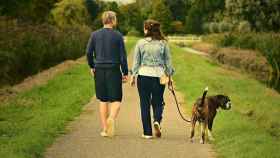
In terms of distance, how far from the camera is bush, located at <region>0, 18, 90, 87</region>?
75.8 ft

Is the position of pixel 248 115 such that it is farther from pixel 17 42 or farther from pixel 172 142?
pixel 17 42

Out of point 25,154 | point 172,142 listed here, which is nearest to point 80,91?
point 172,142

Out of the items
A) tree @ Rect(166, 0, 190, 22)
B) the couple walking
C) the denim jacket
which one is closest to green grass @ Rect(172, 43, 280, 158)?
the couple walking

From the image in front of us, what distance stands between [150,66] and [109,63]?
691 mm

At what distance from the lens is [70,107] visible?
52.6 ft

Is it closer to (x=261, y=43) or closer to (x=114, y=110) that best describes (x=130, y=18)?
(x=261, y=43)

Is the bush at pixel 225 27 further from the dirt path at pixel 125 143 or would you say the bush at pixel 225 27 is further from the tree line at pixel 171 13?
the dirt path at pixel 125 143

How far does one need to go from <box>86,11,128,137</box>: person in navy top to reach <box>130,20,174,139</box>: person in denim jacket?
257 mm

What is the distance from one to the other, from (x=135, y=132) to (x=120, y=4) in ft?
439

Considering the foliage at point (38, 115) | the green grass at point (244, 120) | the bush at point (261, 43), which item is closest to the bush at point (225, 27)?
the bush at point (261, 43)

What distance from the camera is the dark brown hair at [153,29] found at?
39.0 ft

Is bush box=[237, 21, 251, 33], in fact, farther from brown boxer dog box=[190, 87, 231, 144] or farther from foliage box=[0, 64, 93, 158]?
brown boxer dog box=[190, 87, 231, 144]

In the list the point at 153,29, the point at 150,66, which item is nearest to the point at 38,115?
the point at 150,66

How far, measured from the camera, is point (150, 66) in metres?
12.0
